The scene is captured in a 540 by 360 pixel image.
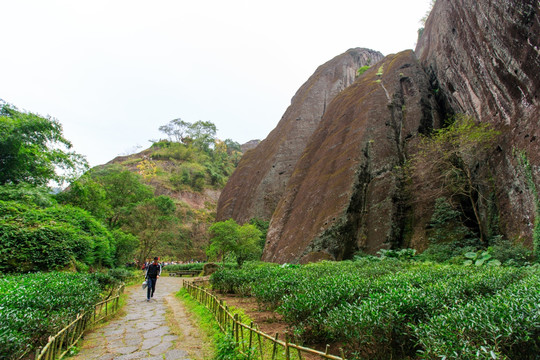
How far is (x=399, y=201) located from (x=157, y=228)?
22.3m

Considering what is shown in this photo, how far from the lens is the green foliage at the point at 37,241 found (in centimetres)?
837

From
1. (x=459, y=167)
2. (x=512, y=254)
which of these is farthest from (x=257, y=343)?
(x=459, y=167)

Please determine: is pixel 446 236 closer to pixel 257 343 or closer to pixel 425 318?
pixel 425 318

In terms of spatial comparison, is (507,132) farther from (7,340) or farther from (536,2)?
(7,340)

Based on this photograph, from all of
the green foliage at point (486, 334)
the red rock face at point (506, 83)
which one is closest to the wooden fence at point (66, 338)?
the green foliage at point (486, 334)

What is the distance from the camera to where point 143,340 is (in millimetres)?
5121

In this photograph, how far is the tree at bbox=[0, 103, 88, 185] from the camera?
13680 mm

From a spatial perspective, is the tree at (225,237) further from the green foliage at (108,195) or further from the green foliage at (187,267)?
the green foliage at (108,195)

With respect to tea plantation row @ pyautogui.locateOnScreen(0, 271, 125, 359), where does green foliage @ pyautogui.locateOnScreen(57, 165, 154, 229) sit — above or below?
above

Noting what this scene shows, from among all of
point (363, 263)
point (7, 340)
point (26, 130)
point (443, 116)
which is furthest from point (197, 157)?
point (7, 340)

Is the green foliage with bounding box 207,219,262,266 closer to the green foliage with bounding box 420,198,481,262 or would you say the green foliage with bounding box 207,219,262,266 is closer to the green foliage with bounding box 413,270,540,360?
the green foliage with bounding box 420,198,481,262

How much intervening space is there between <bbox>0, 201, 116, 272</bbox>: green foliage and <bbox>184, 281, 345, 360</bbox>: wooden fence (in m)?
6.14

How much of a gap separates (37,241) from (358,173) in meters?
14.7

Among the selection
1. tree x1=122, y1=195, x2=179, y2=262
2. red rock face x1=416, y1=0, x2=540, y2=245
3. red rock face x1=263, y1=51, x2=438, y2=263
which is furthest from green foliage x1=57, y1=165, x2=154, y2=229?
red rock face x1=416, y1=0, x2=540, y2=245
